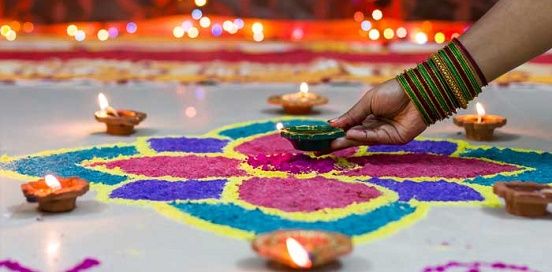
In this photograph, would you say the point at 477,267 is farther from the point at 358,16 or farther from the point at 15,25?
the point at 15,25

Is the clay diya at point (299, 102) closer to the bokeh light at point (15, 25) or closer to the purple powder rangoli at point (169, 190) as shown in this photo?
the purple powder rangoli at point (169, 190)

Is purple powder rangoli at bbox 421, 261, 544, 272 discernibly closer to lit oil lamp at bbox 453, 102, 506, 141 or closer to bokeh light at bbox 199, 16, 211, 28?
lit oil lamp at bbox 453, 102, 506, 141

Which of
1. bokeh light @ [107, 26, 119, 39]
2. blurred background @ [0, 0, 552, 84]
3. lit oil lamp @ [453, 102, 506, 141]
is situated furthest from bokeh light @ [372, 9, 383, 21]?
lit oil lamp @ [453, 102, 506, 141]

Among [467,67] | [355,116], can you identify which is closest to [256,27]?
[355,116]

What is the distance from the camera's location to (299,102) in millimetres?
2883

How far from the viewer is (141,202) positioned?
5.49ft

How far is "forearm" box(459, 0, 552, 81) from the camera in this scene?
77.2 inches

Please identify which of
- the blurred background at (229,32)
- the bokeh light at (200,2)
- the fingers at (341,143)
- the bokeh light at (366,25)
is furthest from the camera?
the bokeh light at (366,25)

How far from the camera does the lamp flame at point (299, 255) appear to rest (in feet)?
4.00

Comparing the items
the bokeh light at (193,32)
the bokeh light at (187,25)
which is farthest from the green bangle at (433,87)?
the bokeh light at (187,25)

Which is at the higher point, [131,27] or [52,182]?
[131,27]

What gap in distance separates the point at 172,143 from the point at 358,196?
782 millimetres

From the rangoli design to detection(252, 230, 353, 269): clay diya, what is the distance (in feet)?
0.48

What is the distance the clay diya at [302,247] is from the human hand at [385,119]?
0.72 metres
